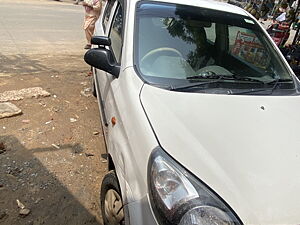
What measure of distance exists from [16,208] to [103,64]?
4.67 ft

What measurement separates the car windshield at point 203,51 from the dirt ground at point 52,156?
1.35 metres

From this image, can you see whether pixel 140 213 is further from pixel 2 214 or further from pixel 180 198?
pixel 2 214

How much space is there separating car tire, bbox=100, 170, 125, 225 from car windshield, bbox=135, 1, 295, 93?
Result: 79 centimetres

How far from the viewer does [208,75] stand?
99.3 inches

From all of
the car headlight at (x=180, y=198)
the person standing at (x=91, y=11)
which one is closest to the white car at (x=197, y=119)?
the car headlight at (x=180, y=198)

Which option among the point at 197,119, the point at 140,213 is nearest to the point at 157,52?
the point at 197,119

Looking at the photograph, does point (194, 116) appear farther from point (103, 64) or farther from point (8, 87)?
point (8, 87)

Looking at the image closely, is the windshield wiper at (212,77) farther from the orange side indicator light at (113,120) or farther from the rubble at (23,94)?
the rubble at (23,94)

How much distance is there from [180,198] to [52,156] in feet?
7.20

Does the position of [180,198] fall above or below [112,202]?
above

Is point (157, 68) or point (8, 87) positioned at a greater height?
point (157, 68)

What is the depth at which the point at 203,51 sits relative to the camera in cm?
281

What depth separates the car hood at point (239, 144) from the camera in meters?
1.51

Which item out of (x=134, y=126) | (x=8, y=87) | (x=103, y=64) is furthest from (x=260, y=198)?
(x=8, y=87)
